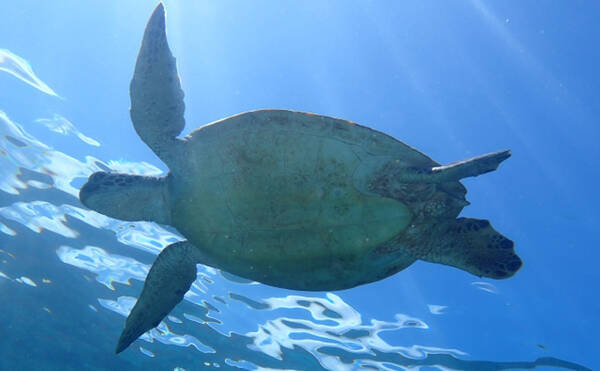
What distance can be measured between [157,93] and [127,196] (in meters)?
1.47

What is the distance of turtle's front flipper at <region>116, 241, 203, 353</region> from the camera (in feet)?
17.0

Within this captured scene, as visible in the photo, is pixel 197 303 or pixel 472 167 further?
pixel 197 303

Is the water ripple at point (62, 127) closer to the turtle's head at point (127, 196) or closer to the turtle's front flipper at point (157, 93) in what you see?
the turtle's head at point (127, 196)

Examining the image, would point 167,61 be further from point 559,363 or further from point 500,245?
point 559,363

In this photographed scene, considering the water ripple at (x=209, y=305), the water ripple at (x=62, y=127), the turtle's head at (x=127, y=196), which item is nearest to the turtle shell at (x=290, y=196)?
the turtle's head at (x=127, y=196)

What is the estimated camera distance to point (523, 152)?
8.53 meters

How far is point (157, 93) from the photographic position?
14.5 feet

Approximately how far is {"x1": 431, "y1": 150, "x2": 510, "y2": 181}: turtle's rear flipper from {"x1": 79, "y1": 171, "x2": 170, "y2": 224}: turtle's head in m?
3.34

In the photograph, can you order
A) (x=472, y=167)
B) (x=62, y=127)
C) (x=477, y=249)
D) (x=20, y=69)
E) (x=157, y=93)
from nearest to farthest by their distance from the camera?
(x=472, y=167) < (x=477, y=249) < (x=157, y=93) < (x=20, y=69) < (x=62, y=127)

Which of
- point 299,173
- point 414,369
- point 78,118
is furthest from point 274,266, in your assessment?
point 414,369

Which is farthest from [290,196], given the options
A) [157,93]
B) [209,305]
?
[209,305]

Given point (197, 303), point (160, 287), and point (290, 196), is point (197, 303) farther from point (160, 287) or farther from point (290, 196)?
point (290, 196)

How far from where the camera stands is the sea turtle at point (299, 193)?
12.3 feet

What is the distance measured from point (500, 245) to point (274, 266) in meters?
2.50
